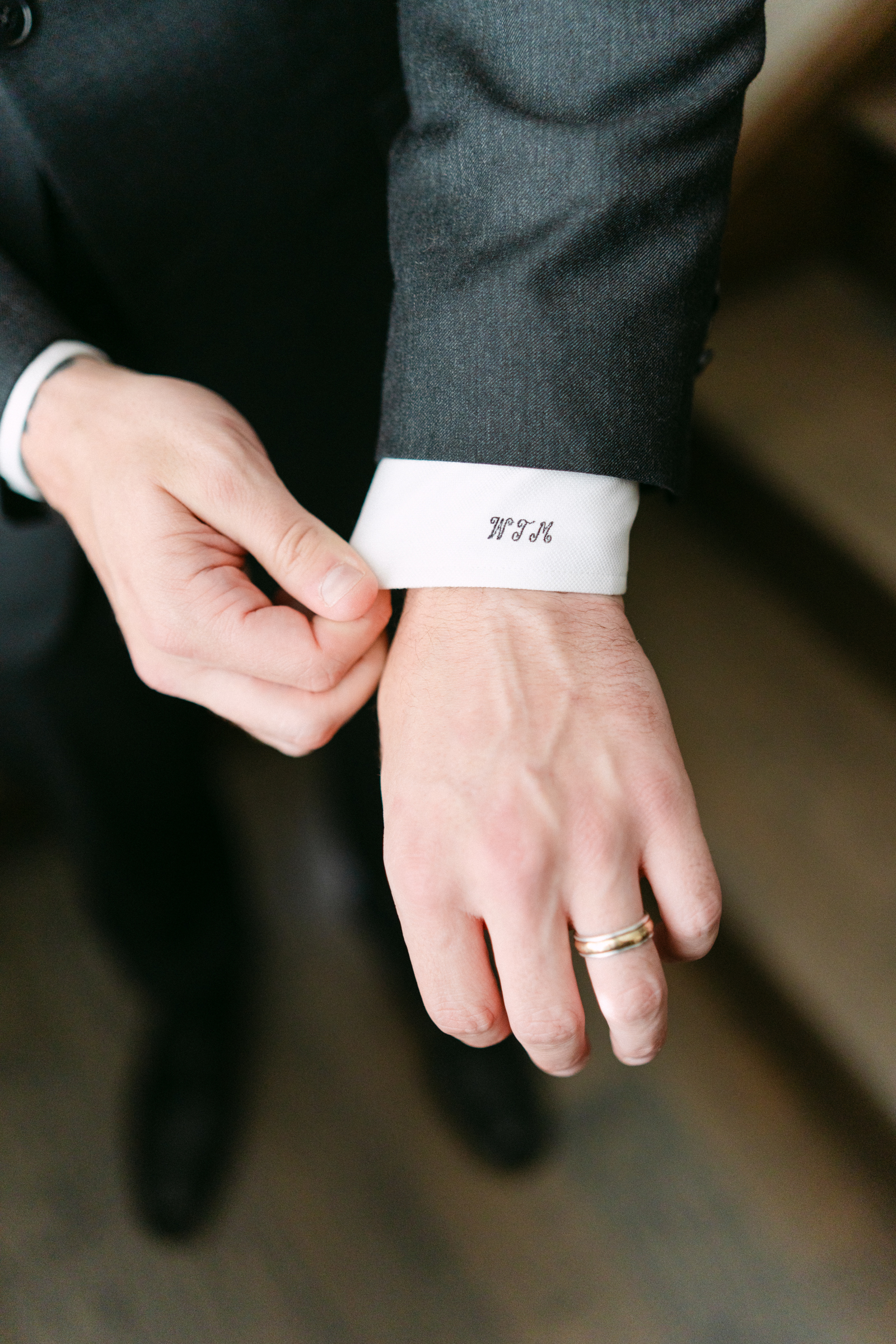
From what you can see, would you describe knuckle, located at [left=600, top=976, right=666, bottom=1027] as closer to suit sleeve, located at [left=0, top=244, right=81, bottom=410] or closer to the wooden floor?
suit sleeve, located at [left=0, top=244, right=81, bottom=410]

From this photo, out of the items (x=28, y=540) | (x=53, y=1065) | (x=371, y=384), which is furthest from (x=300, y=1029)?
(x=371, y=384)

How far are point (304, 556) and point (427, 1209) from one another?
1.01m

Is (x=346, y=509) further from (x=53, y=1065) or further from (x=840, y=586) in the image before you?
(x=53, y=1065)

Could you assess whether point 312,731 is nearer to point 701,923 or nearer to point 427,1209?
point 701,923

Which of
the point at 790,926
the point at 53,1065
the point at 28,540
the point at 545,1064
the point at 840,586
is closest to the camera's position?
the point at 545,1064

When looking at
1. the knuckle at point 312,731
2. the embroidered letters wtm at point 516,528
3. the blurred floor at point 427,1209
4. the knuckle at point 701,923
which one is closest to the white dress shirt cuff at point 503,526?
the embroidered letters wtm at point 516,528

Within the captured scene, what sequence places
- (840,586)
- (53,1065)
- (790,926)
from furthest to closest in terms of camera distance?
(53,1065), (840,586), (790,926)

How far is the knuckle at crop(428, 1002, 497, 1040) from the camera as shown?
507 mm

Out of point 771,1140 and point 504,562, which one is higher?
point 504,562

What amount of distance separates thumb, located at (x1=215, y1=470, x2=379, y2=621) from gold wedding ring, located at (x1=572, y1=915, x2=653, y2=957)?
0.84ft

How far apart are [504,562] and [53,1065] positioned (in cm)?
Answer: 122

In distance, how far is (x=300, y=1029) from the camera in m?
1.31

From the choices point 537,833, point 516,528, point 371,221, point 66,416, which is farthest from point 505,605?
point 371,221

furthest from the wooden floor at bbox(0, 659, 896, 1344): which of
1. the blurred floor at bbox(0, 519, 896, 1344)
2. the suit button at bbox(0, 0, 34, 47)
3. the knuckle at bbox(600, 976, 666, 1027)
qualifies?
the suit button at bbox(0, 0, 34, 47)
